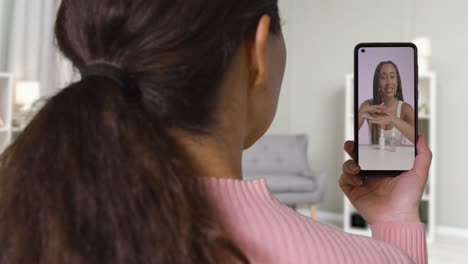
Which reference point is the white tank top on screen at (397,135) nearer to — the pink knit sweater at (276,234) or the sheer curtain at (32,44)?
the pink knit sweater at (276,234)

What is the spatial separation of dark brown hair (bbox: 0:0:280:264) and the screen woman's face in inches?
18.9

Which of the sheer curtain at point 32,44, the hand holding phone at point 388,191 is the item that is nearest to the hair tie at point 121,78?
the hand holding phone at point 388,191

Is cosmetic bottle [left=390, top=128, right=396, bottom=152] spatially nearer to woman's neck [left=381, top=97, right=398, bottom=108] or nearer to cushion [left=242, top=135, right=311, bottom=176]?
woman's neck [left=381, top=97, right=398, bottom=108]

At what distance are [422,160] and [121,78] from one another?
1.86 ft

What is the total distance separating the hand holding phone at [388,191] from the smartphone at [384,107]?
0.02m

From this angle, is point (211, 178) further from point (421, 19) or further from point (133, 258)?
point (421, 19)

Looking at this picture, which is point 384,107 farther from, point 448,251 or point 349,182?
point 448,251

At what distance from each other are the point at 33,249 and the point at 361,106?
0.60m

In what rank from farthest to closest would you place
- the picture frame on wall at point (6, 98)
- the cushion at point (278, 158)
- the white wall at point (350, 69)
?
the cushion at point (278, 158), the white wall at point (350, 69), the picture frame on wall at point (6, 98)

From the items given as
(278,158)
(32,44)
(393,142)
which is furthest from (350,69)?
(393,142)

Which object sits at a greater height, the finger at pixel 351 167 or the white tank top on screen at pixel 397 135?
the white tank top on screen at pixel 397 135

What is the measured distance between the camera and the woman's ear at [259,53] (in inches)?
17.6

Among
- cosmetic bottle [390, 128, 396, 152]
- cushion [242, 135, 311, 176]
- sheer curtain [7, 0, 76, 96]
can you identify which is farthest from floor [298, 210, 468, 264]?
sheer curtain [7, 0, 76, 96]

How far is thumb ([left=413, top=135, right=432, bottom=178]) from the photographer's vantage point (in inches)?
31.8
